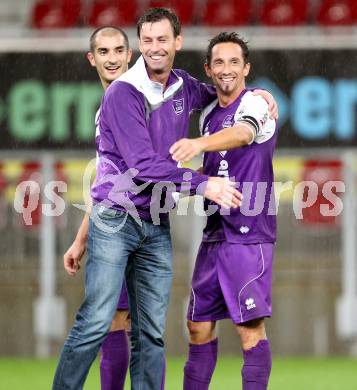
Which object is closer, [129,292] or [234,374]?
[129,292]

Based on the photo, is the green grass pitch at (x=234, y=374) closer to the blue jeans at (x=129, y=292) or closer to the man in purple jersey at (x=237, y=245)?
the man in purple jersey at (x=237, y=245)

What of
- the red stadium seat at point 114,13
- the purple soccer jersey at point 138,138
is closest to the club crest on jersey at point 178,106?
the purple soccer jersey at point 138,138

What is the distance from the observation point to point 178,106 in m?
5.26

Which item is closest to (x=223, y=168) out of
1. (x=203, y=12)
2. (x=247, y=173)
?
(x=247, y=173)

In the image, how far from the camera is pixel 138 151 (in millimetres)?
5000

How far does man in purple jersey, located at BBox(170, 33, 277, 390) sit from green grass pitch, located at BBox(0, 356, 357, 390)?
174 centimetres

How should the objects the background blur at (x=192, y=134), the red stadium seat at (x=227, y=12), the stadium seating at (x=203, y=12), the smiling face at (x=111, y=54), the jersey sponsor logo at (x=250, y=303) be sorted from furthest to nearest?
the red stadium seat at (x=227, y=12)
the stadium seating at (x=203, y=12)
the background blur at (x=192, y=134)
the smiling face at (x=111, y=54)
the jersey sponsor logo at (x=250, y=303)

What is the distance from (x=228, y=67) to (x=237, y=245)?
75 centimetres

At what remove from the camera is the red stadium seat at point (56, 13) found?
10.6 metres

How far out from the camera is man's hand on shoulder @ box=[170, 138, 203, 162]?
15.8ft

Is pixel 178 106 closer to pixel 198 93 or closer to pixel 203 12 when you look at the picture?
pixel 198 93

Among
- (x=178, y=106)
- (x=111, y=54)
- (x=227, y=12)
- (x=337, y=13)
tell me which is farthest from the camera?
(x=227, y=12)

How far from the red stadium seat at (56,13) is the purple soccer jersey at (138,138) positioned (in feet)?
17.5

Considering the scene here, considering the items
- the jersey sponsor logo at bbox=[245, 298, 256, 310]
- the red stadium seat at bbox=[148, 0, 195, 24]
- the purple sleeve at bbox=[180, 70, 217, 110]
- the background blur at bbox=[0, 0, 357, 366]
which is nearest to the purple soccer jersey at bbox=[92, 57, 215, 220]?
the purple sleeve at bbox=[180, 70, 217, 110]
